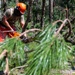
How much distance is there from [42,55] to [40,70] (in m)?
0.14

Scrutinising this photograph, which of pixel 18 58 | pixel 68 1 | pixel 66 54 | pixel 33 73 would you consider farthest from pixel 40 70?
pixel 68 1

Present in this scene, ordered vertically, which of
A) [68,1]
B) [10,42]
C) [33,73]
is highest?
[68,1]

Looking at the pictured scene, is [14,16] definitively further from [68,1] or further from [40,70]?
[68,1]

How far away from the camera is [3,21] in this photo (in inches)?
253

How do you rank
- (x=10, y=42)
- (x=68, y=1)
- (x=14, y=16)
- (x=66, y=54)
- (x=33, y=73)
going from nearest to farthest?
(x=33, y=73), (x=66, y=54), (x=10, y=42), (x=14, y=16), (x=68, y=1)

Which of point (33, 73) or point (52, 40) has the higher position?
point (52, 40)

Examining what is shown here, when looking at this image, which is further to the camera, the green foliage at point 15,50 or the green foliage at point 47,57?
the green foliage at point 15,50

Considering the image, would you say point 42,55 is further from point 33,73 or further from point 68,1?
point 68,1

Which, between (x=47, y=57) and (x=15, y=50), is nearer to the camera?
(x=47, y=57)

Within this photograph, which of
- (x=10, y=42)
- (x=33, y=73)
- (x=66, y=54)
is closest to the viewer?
(x=33, y=73)

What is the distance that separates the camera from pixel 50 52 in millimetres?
2334

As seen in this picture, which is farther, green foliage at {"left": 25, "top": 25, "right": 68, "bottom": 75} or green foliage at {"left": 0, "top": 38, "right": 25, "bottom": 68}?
green foliage at {"left": 0, "top": 38, "right": 25, "bottom": 68}

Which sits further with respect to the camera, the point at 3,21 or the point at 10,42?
the point at 3,21

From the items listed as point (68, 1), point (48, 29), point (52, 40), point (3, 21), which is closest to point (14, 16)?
point (3, 21)
